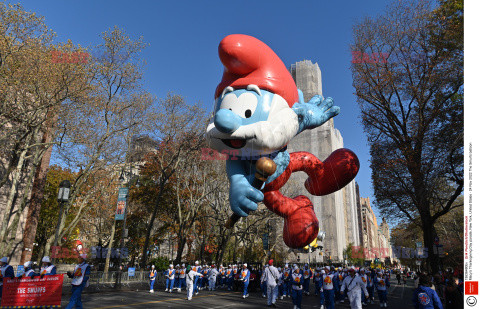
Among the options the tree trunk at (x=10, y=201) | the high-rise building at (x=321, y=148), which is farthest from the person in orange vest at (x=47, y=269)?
the high-rise building at (x=321, y=148)

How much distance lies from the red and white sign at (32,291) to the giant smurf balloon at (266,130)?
19.8ft

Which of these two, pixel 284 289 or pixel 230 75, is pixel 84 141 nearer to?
pixel 230 75

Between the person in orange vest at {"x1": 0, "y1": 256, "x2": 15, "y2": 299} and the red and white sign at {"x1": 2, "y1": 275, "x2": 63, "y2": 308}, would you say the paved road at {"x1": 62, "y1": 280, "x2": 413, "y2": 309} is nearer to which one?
the red and white sign at {"x1": 2, "y1": 275, "x2": 63, "y2": 308}

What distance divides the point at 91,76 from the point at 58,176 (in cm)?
1877

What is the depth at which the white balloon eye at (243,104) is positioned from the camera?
20.7 feet

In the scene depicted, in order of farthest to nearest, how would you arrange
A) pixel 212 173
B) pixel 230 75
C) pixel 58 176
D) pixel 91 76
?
1. pixel 58 176
2. pixel 212 173
3. pixel 91 76
4. pixel 230 75

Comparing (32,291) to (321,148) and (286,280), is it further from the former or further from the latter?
(321,148)

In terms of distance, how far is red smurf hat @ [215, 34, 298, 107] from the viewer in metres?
6.61

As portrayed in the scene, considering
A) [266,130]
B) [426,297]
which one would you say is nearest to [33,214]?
[266,130]

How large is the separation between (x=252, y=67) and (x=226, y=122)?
177 cm

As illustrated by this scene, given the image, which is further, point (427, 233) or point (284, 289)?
point (284, 289)

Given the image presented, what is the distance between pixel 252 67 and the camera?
681cm

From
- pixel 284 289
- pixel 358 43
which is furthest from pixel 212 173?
pixel 358 43

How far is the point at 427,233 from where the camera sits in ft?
54.4
